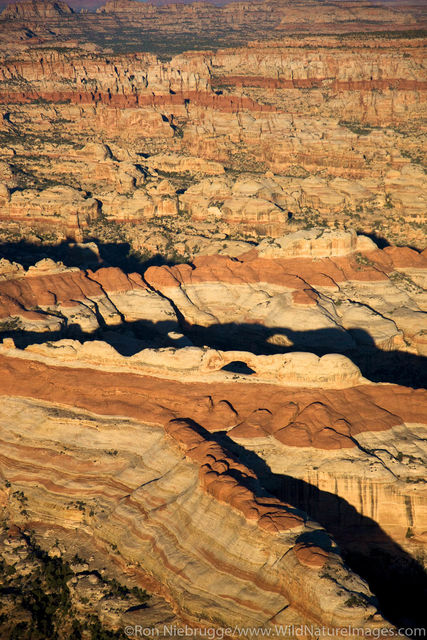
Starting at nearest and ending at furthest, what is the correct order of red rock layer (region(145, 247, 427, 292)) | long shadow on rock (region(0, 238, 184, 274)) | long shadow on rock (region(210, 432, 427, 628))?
long shadow on rock (region(210, 432, 427, 628)) → red rock layer (region(145, 247, 427, 292)) → long shadow on rock (region(0, 238, 184, 274))

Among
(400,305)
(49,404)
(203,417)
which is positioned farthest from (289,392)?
(400,305)

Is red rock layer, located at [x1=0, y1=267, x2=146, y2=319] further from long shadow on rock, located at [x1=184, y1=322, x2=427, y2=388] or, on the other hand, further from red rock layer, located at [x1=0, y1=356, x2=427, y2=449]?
red rock layer, located at [x1=0, y1=356, x2=427, y2=449]

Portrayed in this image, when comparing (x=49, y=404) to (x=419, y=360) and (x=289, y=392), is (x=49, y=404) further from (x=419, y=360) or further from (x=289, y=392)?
(x=419, y=360)

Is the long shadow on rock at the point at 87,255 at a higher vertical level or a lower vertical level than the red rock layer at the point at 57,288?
lower

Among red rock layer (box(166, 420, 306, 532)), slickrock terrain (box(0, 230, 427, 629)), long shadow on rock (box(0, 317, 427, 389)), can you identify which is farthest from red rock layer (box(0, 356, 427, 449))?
long shadow on rock (box(0, 317, 427, 389))

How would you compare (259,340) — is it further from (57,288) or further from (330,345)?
(57,288)

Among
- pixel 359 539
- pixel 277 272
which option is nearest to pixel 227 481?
pixel 359 539

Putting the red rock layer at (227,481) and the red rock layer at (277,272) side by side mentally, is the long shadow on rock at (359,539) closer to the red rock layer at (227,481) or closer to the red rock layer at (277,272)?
the red rock layer at (227,481)

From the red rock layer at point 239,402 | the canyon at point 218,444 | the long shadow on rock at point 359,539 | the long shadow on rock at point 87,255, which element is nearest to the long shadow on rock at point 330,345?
the canyon at point 218,444

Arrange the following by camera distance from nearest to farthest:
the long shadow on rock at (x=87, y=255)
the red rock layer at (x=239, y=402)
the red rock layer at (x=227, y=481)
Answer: the red rock layer at (x=227, y=481) < the red rock layer at (x=239, y=402) < the long shadow on rock at (x=87, y=255)
